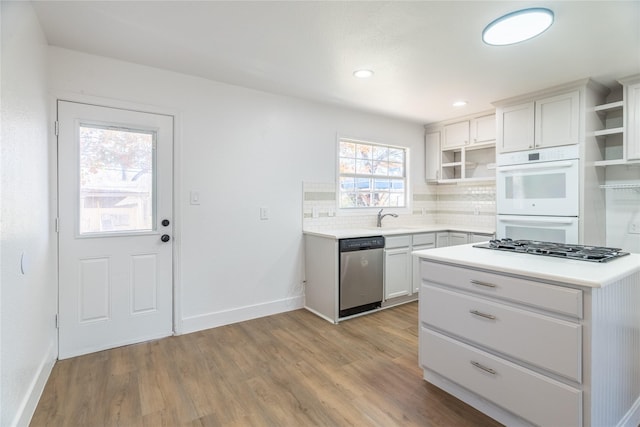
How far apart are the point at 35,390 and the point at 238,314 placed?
1.59 m

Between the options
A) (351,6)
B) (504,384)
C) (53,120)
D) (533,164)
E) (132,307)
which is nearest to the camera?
(504,384)

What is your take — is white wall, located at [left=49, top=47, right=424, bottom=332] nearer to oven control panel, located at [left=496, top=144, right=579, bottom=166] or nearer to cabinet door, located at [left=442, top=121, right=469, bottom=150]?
cabinet door, located at [left=442, top=121, right=469, bottom=150]

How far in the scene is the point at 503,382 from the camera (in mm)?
1670

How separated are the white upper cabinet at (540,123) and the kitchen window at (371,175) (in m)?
1.35

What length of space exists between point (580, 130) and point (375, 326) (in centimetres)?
271

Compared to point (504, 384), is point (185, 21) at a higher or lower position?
higher

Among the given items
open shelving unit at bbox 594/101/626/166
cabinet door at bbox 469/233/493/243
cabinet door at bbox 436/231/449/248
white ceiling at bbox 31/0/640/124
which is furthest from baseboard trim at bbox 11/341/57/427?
open shelving unit at bbox 594/101/626/166

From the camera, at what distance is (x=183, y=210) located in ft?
9.52

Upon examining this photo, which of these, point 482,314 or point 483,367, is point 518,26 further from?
point 483,367

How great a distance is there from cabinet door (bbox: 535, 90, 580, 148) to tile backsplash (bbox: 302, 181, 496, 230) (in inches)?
42.9

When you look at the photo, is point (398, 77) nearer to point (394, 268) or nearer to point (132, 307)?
point (394, 268)

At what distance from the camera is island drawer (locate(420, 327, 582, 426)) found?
4.79 feet

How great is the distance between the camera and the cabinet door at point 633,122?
286cm

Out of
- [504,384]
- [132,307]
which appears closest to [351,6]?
[504,384]
